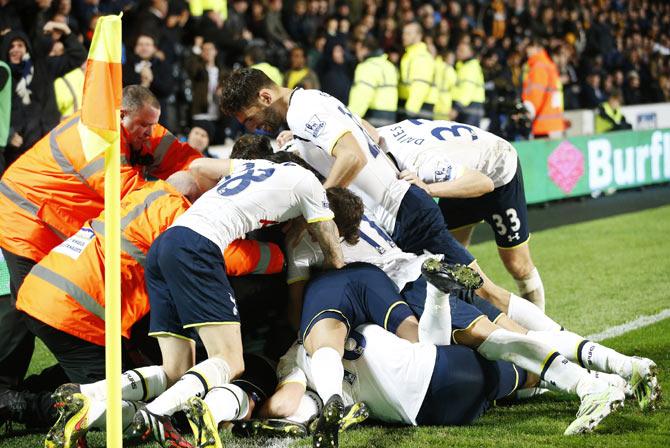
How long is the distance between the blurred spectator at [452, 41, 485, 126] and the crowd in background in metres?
0.31

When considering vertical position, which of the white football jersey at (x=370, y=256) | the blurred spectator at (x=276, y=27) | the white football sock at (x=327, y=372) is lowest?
the white football sock at (x=327, y=372)

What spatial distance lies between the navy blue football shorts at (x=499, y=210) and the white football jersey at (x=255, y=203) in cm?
198

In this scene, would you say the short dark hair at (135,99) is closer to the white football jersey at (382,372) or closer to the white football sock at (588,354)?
the white football jersey at (382,372)

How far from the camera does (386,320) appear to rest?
17.2ft

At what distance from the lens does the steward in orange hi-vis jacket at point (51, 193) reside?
567cm

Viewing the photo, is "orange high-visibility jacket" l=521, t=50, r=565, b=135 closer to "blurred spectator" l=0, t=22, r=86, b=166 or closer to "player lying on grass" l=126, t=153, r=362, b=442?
"blurred spectator" l=0, t=22, r=86, b=166

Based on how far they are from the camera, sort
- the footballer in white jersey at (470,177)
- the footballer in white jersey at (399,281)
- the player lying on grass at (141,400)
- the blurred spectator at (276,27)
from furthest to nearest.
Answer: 1. the blurred spectator at (276,27)
2. the footballer in white jersey at (470,177)
3. the footballer in white jersey at (399,281)
4. the player lying on grass at (141,400)

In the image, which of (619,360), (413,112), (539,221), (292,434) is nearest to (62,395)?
(292,434)

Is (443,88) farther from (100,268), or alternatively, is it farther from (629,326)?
(100,268)

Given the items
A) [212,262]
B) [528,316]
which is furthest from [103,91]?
[528,316]

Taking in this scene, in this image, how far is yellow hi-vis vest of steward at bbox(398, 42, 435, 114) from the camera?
572 inches

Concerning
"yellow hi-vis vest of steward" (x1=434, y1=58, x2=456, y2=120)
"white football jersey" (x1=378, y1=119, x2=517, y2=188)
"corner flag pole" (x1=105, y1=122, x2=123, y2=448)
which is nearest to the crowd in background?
"yellow hi-vis vest of steward" (x1=434, y1=58, x2=456, y2=120)

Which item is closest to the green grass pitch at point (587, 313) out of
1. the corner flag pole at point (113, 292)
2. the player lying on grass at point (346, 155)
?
the player lying on grass at point (346, 155)

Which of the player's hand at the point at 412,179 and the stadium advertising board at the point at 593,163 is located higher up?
the player's hand at the point at 412,179
